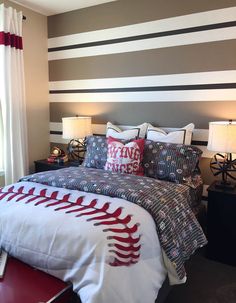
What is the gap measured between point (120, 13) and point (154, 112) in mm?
1194

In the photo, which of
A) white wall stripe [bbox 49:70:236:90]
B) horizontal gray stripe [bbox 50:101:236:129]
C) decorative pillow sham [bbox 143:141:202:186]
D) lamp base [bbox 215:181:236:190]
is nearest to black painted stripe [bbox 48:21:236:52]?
white wall stripe [bbox 49:70:236:90]

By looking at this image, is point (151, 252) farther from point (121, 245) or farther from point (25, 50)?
point (25, 50)

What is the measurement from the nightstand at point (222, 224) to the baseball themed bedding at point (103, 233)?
1.29ft

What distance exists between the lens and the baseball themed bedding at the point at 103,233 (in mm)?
1318

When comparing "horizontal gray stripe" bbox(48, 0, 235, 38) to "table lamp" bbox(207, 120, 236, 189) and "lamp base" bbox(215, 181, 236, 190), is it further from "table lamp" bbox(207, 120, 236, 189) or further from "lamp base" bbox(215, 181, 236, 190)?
"lamp base" bbox(215, 181, 236, 190)

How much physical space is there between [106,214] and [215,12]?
85.4 inches

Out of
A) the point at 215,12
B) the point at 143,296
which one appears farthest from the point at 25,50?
the point at 143,296

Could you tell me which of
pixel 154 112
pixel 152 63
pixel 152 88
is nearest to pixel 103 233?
pixel 154 112

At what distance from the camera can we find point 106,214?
5.16ft

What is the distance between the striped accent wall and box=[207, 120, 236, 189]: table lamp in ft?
0.65

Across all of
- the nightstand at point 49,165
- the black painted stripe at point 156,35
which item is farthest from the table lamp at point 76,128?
the black painted stripe at point 156,35

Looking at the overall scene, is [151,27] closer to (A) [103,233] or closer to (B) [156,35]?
(B) [156,35]

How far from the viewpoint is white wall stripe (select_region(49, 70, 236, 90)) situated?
2.61m

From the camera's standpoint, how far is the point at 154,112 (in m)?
3.00
